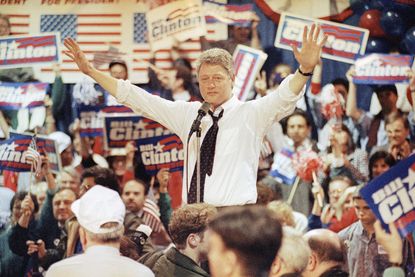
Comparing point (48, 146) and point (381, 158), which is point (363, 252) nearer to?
point (381, 158)

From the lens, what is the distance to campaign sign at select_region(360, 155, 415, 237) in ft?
17.7

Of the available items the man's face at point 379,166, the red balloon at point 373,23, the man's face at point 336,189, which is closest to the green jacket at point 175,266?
the man's face at point 336,189

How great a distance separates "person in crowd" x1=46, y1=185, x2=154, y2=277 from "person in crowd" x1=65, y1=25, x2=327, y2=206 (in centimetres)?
69

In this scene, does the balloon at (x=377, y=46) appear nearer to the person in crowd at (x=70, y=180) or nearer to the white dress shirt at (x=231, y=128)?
the person in crowd at (x=70, y=180)

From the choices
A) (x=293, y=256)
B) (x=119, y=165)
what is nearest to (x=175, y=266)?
(x=293, y=256)

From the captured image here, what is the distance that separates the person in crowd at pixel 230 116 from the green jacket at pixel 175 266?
47 cm

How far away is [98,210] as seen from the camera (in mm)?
3824

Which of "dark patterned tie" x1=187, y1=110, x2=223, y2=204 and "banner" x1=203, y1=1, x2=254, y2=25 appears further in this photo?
"banner" x1=203, y1=1, x2=254, y2=25

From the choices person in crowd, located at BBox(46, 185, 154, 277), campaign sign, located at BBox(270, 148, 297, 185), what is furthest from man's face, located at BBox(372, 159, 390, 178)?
person in crowd, located at BBox(46, 185, 154, 277)

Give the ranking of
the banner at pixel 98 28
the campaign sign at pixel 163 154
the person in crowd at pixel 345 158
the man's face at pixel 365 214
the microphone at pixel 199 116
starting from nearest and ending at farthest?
the microphone at pixel 199 116, the man's face at pixel 365 214, the person in crowd at pixel 345 158, the campaign sign at pixel 163 154, the banner at pixel 98 28

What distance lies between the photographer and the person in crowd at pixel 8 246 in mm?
7820

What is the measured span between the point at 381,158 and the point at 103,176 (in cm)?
224

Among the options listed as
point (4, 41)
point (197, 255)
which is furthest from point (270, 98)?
point (4, 41)

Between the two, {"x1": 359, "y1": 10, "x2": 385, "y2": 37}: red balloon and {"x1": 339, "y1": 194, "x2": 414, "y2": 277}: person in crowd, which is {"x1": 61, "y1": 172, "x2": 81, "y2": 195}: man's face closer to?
{"x1": 339, "y1": 194, "x2": 414, "y2": 277}: person in crowd
